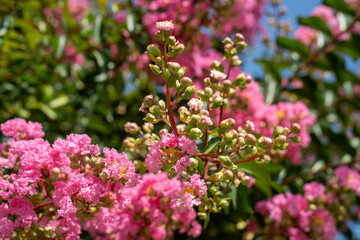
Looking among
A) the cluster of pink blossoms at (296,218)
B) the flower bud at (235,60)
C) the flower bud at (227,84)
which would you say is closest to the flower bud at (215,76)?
the flower bud at (227,84)

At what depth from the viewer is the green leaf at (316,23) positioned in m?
2.08

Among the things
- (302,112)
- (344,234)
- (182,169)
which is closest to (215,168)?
(182,169)

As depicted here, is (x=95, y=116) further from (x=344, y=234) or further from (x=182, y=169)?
(x=344, y=234)

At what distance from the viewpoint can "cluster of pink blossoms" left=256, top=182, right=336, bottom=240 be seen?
150 cm

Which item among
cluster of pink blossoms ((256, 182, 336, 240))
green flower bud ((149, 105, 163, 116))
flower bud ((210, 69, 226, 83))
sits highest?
flower bud ((210, 69, 226, 83))

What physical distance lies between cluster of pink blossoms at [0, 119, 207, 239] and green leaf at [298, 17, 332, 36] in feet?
5.04

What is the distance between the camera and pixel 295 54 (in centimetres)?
246

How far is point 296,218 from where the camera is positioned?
154 centimetres

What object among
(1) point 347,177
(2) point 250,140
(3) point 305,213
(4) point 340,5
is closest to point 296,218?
(3) point 305,213

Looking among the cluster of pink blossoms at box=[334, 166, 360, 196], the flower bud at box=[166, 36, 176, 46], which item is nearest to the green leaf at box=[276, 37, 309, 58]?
the cluster of pink blossoms at box=[334, 166, 360, 196]

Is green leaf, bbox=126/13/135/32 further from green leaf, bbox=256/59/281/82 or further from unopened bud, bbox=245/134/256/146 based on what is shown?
unopened bud, bbox=245/134/256/146

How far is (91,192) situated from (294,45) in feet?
5.65

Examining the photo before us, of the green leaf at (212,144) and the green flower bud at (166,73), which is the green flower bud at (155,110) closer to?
the green flower bud at (166,73)

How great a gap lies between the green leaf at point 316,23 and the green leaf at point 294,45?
0.12 meters
